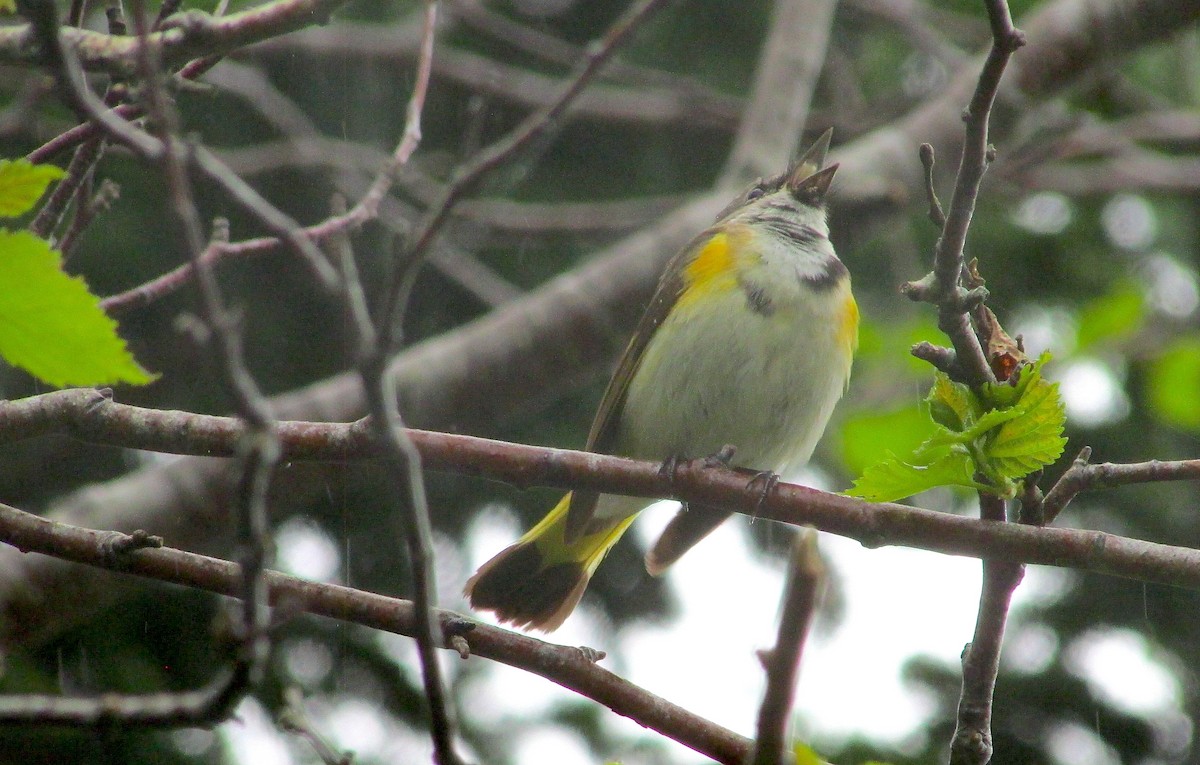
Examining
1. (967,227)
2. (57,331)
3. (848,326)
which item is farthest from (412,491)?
(848,326)

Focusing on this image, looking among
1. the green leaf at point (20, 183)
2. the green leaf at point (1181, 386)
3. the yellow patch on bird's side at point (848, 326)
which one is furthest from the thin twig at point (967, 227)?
the green leaf at point (1181, 386)

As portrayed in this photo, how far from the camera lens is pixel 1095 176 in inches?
267

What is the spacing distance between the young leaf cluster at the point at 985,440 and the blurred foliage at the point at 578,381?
1085mm

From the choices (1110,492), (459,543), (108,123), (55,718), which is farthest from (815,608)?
(1110,492)

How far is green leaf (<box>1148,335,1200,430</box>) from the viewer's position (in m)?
4.62

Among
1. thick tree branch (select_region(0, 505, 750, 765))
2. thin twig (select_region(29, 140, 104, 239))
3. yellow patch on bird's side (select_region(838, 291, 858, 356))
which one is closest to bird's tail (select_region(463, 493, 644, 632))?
yellow patch on bird's side (select_region(838, 291, 858, 356))

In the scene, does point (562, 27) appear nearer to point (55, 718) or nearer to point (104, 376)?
point (104, 376)

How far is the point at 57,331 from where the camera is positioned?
2055 millimetres

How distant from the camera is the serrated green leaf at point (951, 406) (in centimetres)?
241

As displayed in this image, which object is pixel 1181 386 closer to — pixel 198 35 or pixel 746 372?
pixel 746 372

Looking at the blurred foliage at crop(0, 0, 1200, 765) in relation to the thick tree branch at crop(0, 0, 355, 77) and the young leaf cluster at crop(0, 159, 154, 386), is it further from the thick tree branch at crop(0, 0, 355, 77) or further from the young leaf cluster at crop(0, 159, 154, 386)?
the young leaf cluster at crop(0, 159, 154, 386)

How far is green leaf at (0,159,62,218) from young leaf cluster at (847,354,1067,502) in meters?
1.65

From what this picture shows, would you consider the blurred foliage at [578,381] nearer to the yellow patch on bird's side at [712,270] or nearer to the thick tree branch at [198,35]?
the yellow patch on bird's side at [712,270]

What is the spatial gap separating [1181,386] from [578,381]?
8.65ft
